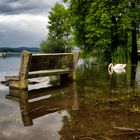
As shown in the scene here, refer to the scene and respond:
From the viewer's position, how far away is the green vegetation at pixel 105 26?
30.2 meters

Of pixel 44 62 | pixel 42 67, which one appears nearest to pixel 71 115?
pixel 42 67

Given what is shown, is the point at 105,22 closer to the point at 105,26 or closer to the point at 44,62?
the point at 105,26

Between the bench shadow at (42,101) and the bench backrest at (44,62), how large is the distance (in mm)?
907

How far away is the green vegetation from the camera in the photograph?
30.2 meters

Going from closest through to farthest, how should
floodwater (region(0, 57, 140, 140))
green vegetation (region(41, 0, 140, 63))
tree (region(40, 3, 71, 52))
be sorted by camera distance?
floodwater (region(0, 57, 140, 140))
green vegetation (region(41, 0, 140, 63))
tree (region(40, 3, 71, 52))

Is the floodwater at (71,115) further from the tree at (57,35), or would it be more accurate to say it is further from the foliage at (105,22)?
the tree at (57,35)

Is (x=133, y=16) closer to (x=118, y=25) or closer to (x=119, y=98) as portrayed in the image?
(x=118, y=25)

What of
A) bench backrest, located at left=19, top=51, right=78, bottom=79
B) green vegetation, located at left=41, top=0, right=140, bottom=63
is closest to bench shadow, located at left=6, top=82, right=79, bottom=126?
bench backrest, located at left=19, top=51, right=78, bottom=79

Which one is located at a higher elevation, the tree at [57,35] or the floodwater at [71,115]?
the tree at [57,35]

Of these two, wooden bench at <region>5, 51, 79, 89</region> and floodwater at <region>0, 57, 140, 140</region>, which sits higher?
wooden bench at <region>5, 51, 79, 89</region>

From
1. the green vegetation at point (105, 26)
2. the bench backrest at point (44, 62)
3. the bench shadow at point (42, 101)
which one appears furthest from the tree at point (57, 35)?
the bench shadow at point (42, 101)

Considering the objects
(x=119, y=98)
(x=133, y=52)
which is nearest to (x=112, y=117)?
(x=119, y=98)

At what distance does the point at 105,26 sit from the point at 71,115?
22.5 meters

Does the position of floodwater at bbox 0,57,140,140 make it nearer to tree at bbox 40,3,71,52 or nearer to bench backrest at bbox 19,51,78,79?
bench backrest at bbox 19,51,78,79
